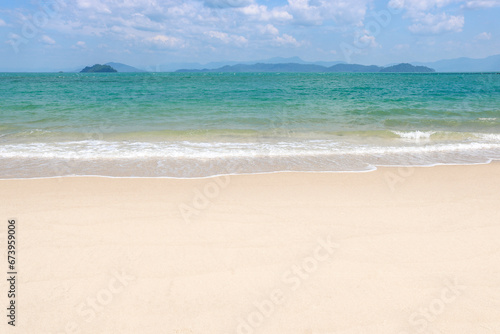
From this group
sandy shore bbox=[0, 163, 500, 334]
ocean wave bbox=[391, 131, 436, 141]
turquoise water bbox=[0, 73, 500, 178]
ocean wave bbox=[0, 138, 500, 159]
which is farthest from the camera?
ocean wave bbox=[391, 131, 436, 141]

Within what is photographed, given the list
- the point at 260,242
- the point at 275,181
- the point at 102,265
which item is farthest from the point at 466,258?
the point at 102,265

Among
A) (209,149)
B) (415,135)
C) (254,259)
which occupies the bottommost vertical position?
(254,259)

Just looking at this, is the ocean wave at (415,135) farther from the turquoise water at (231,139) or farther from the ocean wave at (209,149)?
the ocean wave at (209,149)

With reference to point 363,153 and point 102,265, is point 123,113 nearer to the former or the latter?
point 363,153

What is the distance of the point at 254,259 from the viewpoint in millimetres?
3545

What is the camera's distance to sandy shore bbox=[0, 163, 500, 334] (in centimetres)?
279

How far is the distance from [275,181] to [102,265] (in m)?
3.45

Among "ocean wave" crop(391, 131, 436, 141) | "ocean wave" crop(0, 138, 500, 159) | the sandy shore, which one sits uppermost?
"ocean wave" crop(391, 131, 436, 141)

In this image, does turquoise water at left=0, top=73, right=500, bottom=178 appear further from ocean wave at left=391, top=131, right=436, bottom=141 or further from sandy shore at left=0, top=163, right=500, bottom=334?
sandy shore at left=0, top=163, right=500, bottom=334

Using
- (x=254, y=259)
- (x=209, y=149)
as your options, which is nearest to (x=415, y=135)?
(x=209, y=149)

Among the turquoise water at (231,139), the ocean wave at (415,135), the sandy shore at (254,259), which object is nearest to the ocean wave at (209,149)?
the turquoise water at (231,139)

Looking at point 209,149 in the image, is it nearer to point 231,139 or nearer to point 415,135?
point 231,139

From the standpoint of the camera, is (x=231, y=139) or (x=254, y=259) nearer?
(x=254, y=259)

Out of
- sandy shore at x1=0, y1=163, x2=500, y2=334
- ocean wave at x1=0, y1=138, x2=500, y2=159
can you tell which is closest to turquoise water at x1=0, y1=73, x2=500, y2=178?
ocean wave at x1=0, y1=138, x2=500, y2=159
